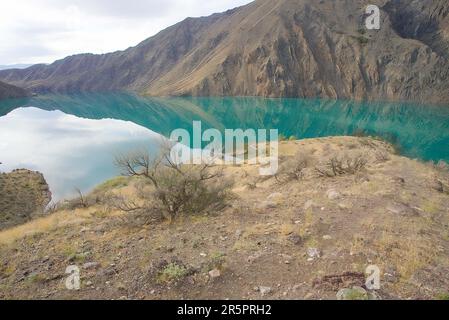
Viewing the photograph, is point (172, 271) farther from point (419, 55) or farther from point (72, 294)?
point (419, 55)

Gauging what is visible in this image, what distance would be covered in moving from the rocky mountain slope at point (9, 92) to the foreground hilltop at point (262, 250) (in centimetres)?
14840

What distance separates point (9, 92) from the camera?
5659 inches

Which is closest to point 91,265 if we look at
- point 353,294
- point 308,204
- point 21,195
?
point 353,294

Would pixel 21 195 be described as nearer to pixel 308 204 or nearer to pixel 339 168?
pixel 339 168

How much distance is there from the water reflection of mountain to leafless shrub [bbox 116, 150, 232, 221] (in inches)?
1320

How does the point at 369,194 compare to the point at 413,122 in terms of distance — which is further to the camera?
the point at 413,122

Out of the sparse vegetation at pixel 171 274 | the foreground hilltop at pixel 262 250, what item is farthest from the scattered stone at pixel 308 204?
the sparse vegetation at pixel 171 274

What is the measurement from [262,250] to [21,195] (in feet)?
92.5

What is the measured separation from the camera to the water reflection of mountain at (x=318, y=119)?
171 ft

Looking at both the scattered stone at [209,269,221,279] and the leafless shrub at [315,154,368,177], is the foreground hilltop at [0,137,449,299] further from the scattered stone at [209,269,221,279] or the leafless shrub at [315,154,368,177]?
the leafless shrub at [315,154,368,177]

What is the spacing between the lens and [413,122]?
2670 inches

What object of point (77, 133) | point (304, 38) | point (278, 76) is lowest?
point (77, 133)
